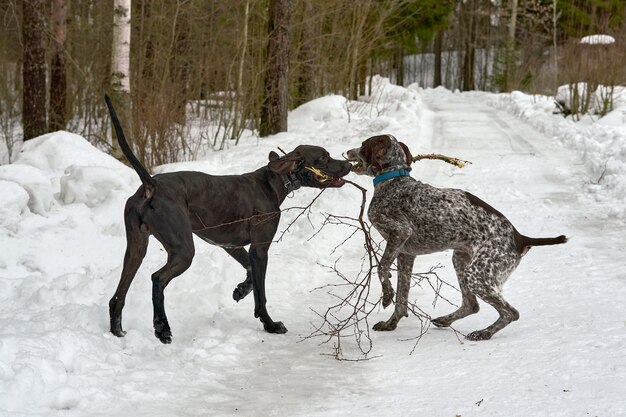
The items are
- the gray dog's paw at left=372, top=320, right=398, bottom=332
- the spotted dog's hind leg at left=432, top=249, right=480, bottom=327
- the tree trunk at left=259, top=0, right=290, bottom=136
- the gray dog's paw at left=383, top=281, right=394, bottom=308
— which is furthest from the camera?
the tree trunk at left=259, top=0, right=290, bottom=136

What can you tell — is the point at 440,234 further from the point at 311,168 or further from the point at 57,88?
the point at 57,88

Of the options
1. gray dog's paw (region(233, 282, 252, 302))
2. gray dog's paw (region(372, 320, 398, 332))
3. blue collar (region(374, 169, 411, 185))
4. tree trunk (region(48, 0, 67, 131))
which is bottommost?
gray dog's paw (region(372, 320, 398, 332))

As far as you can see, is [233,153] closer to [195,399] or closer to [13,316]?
[13,316]

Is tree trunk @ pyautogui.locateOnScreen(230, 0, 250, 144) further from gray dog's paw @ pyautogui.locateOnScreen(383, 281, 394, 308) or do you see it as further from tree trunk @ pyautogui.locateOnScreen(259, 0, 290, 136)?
gray dog's paw @ pyautogui.locateOnScreen(383, 281, 394, 308)

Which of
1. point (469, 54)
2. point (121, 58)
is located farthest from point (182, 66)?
point (469, 54)

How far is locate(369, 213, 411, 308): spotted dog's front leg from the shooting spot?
551 cm

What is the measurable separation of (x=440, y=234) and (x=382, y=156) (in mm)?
812

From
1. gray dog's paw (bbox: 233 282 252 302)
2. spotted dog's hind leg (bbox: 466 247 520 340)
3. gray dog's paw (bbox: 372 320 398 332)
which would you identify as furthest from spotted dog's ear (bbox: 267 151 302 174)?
spotted dog's hind leg (bbox: 466 247 520 340)

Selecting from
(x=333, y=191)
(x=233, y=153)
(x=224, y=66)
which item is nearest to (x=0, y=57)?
(x=224, y=66)

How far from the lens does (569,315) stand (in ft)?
17.9

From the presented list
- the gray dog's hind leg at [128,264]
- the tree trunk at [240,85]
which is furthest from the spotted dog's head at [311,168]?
the tree trunk at [240,85]

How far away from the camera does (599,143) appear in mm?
14227

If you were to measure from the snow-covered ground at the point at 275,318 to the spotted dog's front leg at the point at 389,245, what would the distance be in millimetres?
357

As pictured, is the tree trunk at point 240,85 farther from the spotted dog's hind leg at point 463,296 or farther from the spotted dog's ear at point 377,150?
the spotted dog's hind leg at point 463,296
